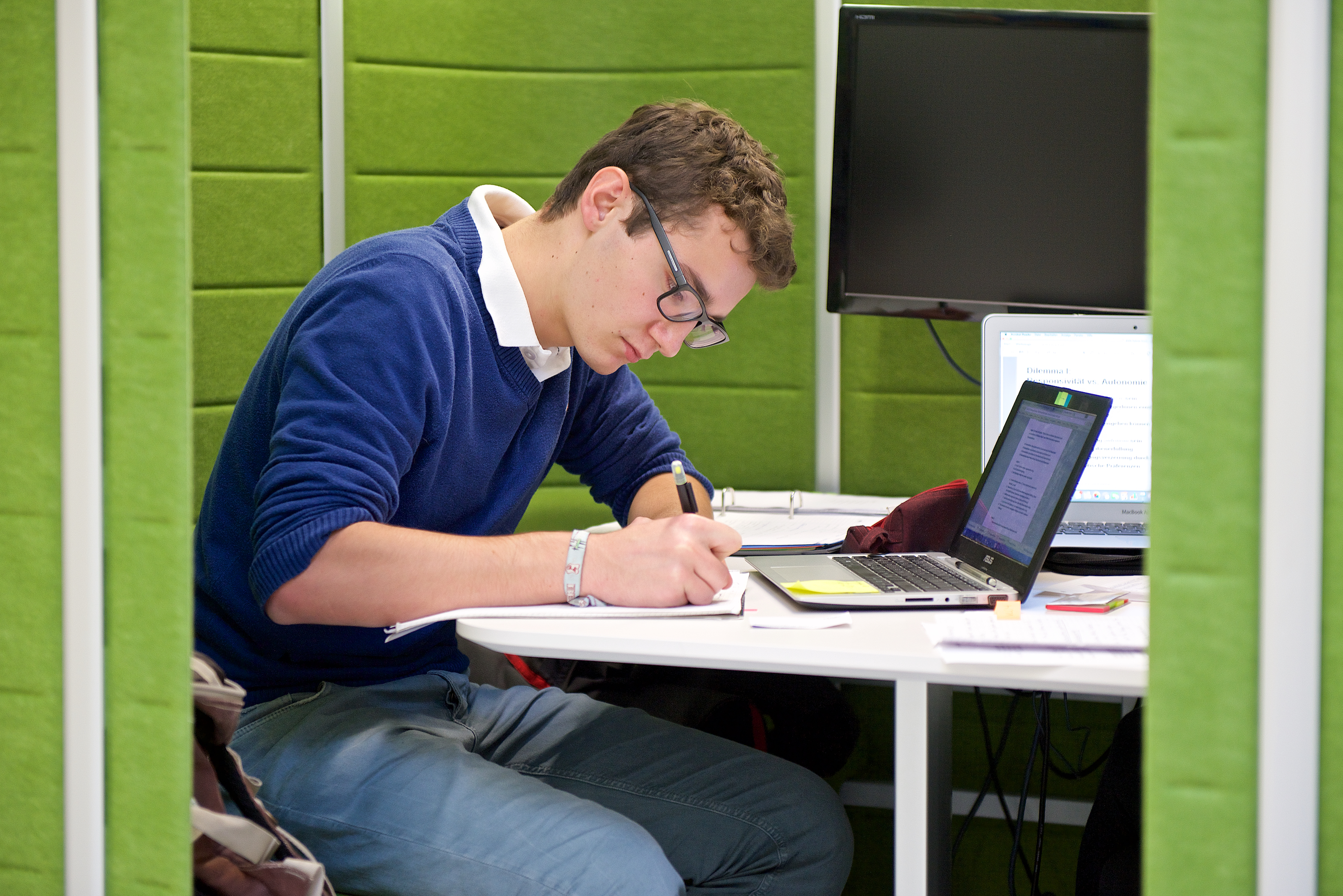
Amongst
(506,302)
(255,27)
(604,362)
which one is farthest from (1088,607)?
(255,27)

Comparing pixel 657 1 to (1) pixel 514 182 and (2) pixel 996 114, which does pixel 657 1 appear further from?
(2) pixel 996 114


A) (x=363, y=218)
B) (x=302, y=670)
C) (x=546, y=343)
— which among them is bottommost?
(x=302, y=670)

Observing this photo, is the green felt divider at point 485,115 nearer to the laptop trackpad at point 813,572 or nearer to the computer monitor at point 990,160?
the computer monitor at point 990,160

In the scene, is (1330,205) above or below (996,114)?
below

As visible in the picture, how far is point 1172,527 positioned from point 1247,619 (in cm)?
8

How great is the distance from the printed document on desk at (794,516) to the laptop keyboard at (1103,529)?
29cm

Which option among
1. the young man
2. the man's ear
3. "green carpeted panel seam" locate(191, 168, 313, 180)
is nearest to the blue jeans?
the young man

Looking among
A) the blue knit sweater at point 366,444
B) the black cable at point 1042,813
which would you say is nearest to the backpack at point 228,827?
the blue knit sweater at point 366,444

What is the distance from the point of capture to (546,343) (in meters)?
1.53

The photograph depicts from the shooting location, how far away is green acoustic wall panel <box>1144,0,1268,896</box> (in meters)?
0.76

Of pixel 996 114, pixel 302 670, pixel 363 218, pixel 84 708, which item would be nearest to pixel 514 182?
pixel 363 218

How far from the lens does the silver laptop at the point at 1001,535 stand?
1.26 metres

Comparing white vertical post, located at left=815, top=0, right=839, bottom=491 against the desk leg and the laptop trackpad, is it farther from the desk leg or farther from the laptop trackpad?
the desk leg

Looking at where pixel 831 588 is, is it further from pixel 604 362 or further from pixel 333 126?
pixel 333 126
